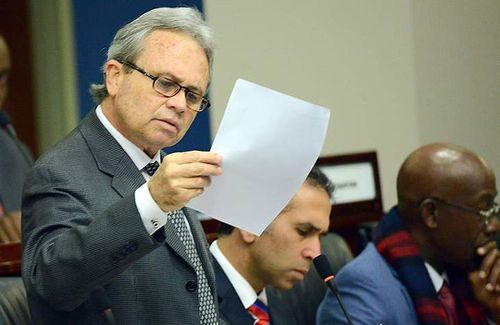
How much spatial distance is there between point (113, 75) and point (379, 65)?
2919mm

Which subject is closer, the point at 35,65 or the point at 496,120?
the point at 35,65

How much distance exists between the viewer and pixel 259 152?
1692mm

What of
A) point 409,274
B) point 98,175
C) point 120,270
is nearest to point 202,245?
point 98,175

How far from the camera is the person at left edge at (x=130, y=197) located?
5.17 feet

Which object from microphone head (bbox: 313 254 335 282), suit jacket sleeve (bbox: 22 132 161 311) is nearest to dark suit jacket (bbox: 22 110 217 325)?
suit jacket sleeve (bbox: 22 132 161 311)

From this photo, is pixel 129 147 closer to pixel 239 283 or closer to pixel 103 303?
pixel 103 303

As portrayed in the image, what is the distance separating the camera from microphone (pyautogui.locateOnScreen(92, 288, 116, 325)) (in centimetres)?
173

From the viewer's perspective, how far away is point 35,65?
163 inches

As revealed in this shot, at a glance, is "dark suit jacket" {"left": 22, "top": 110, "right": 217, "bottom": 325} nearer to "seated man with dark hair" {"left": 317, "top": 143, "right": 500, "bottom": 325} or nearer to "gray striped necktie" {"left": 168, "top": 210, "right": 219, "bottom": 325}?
"gray striped necktie" {"left": 168, "top": 210, "right": 219, "bottom": 325}

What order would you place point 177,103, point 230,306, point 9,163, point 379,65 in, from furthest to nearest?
point 379,65 < point 9,163 < point 230,306 < point 177,103

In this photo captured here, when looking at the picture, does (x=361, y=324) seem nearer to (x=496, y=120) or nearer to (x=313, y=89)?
(x=313, y=89)

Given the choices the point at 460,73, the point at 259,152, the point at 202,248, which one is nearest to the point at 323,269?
the point at 202,248

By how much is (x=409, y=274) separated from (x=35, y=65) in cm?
190

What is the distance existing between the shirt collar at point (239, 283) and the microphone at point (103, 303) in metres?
0.87
